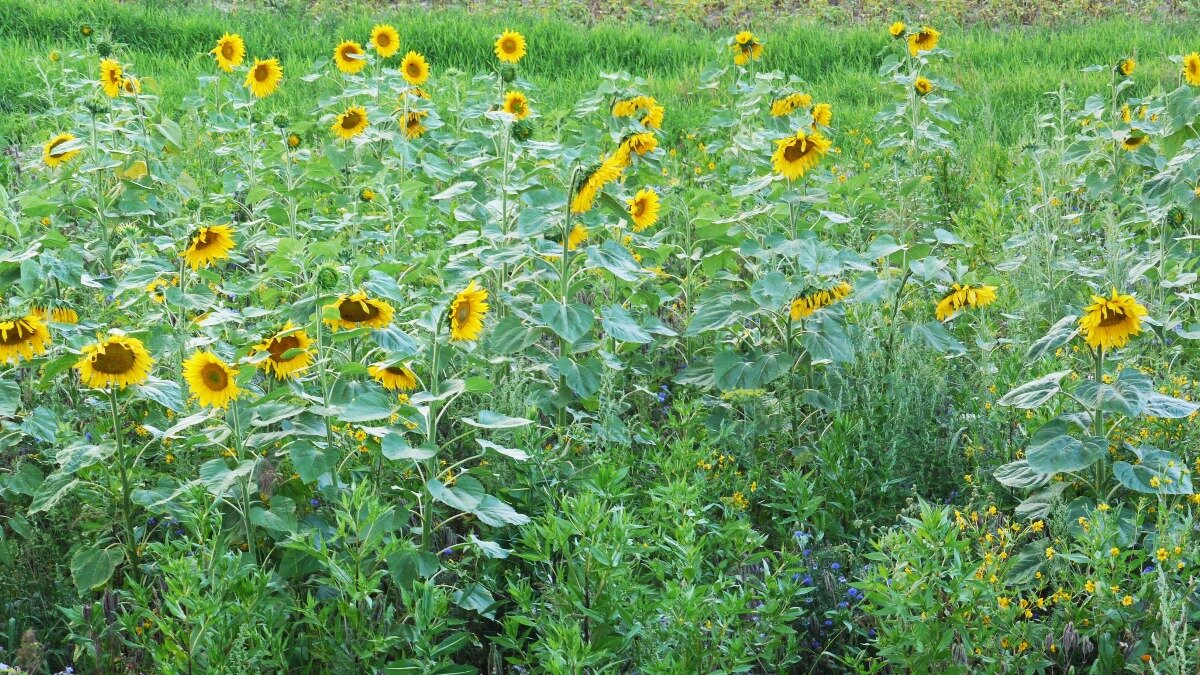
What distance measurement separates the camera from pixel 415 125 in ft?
16.0

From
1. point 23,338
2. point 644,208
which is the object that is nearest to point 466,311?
point 23,338

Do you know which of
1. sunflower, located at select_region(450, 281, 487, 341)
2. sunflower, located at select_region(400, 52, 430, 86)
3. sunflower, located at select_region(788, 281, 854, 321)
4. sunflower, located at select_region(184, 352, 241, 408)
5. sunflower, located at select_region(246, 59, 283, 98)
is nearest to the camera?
sunflower, located at select_region(184, 352, 241, 408)

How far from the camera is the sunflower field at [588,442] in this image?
2.30 meters

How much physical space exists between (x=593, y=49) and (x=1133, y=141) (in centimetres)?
448

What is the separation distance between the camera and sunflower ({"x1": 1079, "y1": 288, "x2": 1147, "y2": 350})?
258 centimetres

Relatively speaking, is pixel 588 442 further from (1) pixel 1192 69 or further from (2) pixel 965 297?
(1) pixel 1192 69

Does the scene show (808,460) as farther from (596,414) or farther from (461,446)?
(461,446)

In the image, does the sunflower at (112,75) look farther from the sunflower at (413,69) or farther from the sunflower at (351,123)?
the sunflower at (413,69)

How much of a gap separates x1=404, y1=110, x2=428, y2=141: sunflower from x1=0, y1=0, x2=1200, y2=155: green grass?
1.93 m

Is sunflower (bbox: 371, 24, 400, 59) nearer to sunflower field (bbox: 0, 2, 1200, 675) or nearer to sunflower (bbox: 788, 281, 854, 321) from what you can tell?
sunflower field (bbox: 0, 2, 1200, 675)

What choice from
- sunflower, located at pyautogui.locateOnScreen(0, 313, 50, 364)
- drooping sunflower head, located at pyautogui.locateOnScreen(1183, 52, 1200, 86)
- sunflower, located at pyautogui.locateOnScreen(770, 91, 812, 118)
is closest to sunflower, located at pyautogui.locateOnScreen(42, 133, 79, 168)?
sunflower, located at pyautogui.locateOnScreen(0, 313, 50, 364)

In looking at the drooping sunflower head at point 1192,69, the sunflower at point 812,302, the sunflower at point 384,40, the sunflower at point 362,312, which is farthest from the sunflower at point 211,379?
the drooping sunflower head at point 1192,69

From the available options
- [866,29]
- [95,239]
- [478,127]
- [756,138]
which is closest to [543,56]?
[866,29]

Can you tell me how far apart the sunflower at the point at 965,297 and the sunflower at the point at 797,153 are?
0.52 meters
